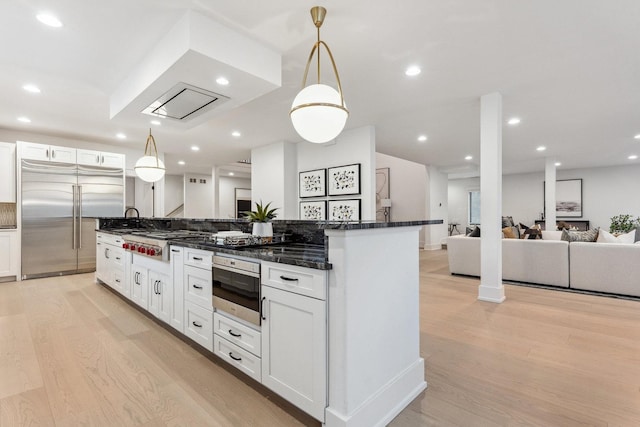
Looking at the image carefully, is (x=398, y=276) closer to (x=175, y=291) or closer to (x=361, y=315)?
(x=361, y=315)

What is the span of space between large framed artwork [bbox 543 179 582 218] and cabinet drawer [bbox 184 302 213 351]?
11336 millimetres

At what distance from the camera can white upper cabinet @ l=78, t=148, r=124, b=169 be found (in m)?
5.60

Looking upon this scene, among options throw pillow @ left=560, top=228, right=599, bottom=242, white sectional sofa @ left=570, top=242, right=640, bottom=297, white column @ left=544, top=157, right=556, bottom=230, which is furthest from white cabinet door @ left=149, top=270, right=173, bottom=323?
white column @ left=544, top=157, right=556, bottom=230

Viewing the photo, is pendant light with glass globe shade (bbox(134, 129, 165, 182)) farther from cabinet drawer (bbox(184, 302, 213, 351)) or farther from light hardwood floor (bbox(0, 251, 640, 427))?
cabinet drawer (bbox(184, 302, 213, 351))

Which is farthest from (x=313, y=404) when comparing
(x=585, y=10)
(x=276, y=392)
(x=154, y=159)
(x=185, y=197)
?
(x=185, y=197)

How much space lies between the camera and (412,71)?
10.6ft

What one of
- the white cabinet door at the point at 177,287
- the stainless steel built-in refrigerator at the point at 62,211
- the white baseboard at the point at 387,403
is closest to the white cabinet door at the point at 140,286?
the white cabinet door at the point at 177,287

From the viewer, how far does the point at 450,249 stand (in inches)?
209

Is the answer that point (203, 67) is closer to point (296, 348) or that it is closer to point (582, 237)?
point (296, 348)

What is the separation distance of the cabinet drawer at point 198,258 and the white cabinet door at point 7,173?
4.71 metres

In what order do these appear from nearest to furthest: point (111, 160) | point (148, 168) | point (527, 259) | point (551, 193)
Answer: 1. point (148, 168)
2. point (527, 259)
3. point (111, 160)
4. point (551, 193)

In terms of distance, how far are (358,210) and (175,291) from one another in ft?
11.9

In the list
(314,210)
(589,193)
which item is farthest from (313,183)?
(589,193)

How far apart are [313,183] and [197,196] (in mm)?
6970
